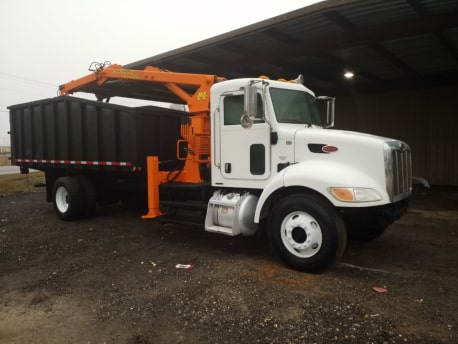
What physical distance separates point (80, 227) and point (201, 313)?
4.69m

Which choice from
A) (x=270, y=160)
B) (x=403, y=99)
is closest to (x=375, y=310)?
(x=270, y=160)

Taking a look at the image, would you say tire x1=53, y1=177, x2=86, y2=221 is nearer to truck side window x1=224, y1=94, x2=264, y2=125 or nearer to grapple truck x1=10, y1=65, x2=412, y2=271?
grapple truck x1=10, y1=65, x2=412, y2=271

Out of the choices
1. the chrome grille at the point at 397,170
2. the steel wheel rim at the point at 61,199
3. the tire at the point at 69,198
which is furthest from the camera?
the steel wheel rim at the point at 61,199

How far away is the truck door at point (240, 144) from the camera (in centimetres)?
525

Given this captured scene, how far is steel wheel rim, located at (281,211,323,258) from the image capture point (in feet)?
14.9

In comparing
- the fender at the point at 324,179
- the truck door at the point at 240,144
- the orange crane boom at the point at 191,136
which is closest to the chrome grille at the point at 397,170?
the fender at the point at 324,179

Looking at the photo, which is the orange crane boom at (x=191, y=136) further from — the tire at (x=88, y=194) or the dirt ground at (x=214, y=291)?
the tire at (x=88, y=194)

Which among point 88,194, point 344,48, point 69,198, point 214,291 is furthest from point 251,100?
point 344,48

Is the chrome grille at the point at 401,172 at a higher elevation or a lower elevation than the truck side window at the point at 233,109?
lower

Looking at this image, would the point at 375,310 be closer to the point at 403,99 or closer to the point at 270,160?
the point at 270,160

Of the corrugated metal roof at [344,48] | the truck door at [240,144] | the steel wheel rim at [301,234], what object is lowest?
the steel wheel rim at [301,234]

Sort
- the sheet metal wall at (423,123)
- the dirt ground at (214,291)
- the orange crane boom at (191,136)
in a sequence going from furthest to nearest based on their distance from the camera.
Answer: the sheet metal wall at (423,123), the orange crane boom at (191,136), the dirt ground at (214,291)

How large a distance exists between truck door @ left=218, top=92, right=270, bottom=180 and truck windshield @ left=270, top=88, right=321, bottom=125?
0.85 feet

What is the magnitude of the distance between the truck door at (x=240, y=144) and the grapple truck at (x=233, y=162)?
0.05 feet
